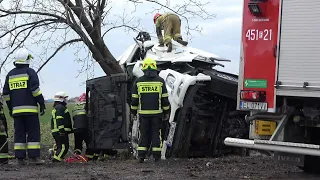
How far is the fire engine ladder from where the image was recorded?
7098 millimetres

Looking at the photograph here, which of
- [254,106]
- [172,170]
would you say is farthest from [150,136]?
[254,106]

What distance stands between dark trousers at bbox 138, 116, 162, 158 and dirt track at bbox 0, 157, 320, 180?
219 millimetres

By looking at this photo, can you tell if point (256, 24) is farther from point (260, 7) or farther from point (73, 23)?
point (73, 23)

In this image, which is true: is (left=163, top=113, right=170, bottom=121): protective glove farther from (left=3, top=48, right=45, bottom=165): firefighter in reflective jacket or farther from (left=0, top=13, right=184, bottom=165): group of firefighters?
(left=3, top=48, right=45, bottom=165): firefighter in reflective jacket

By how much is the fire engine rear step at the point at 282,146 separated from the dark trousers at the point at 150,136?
2150mm

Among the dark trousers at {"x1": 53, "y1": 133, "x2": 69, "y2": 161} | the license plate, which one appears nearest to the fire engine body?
the license plate

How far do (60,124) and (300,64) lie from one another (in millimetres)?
5680

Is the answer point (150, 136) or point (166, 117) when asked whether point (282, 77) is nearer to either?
point (166, 117)

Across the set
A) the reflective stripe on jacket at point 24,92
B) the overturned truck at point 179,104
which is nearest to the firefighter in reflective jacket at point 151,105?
the overturned truck at point 179,104

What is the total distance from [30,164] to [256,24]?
460 centimetres

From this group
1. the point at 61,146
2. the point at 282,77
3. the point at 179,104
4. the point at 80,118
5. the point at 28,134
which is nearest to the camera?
the point at 282,77

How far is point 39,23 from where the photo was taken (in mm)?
13836

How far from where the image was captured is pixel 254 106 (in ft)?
25.7

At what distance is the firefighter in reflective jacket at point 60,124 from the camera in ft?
37.8
